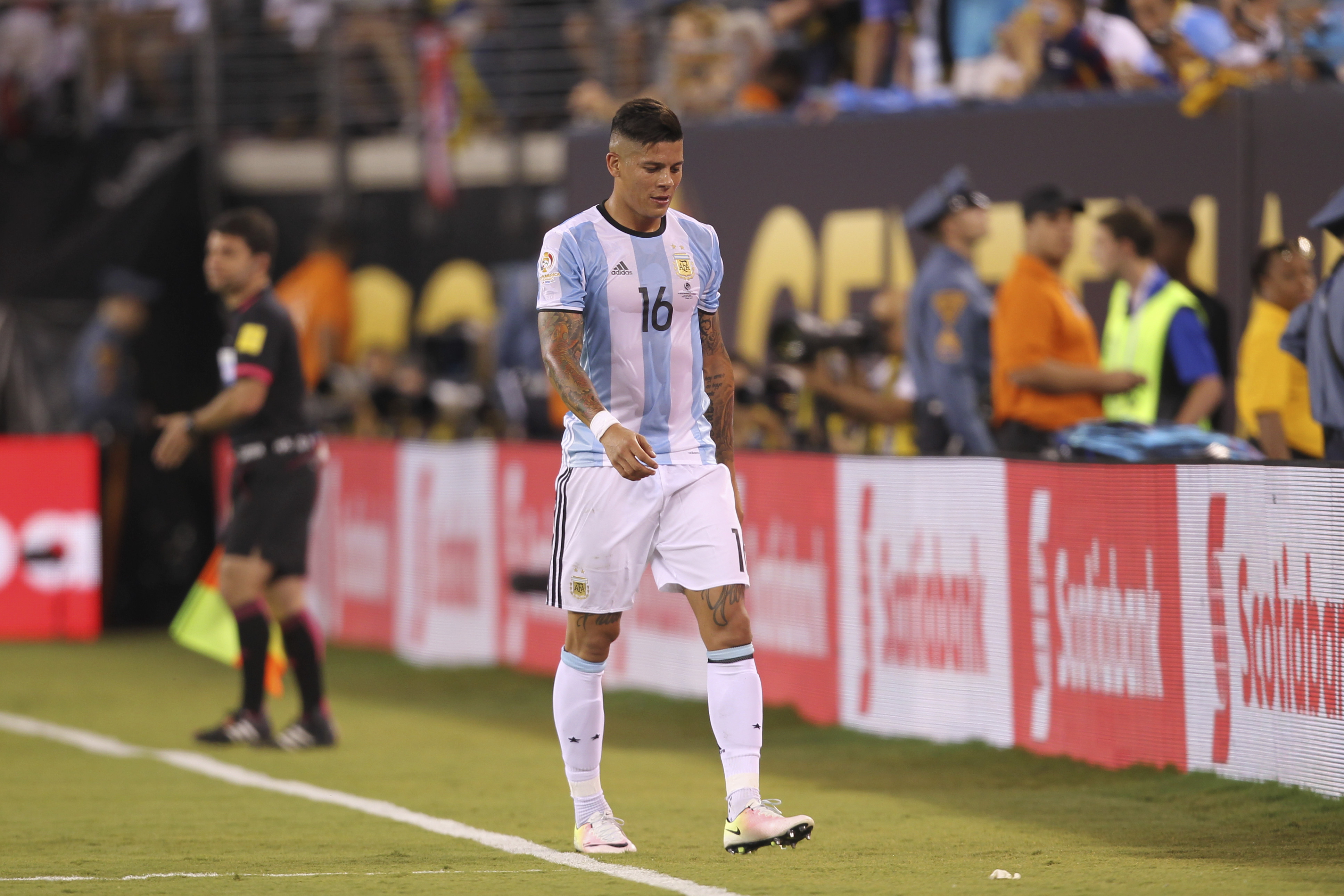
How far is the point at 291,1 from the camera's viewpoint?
21.9 m

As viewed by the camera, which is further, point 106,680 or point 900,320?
point 106,680

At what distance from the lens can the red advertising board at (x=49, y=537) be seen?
1709cm

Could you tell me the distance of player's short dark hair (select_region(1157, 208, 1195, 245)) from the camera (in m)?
11.8

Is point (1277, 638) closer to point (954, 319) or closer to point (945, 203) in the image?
point (954, 319)

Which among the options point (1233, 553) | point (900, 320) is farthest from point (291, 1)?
point (1233, 553)

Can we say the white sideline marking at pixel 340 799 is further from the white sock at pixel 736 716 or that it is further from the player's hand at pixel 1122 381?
the player's hand at pixel 1122 381

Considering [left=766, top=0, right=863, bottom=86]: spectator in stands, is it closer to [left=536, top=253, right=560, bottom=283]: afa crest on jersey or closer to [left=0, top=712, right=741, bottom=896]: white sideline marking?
[left=0, top=712, right=741, bottom=896]: white sideline marking

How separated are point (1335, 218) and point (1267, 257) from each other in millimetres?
910

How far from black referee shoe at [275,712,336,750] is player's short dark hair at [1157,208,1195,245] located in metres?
5.18

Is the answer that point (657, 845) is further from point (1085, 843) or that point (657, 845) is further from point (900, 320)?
point (900, 320)

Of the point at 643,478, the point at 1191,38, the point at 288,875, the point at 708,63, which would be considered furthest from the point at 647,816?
the point at 708,63

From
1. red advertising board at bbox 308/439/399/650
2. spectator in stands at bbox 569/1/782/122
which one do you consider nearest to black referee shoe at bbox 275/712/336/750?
red advertising board at bbox 308/439/399/650

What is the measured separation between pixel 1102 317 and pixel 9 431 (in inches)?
453

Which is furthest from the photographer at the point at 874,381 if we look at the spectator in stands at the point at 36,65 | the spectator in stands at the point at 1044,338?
the spectator in stands at the point at 36,65
